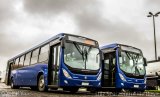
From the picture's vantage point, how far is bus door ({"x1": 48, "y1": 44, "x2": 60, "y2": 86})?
13.2 m

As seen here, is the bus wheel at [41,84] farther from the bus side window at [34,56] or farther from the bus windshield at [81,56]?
the bus windshield at [81,56]

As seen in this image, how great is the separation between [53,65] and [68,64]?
118cm

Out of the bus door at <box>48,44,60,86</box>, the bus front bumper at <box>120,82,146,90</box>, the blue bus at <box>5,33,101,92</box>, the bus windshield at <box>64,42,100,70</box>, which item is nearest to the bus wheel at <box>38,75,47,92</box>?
the blue bus at <box>5,33,101,92</box>

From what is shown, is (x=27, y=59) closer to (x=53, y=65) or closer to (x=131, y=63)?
(x=53, y=65)

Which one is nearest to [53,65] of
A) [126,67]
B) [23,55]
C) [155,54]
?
[126,67]

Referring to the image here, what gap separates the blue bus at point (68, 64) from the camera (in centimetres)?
1266

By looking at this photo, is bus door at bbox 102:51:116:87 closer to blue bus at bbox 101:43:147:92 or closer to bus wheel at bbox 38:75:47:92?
blue bus at bbox 101:43:147:92

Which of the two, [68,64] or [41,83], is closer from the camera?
[68,64]

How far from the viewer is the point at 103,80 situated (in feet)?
56.0

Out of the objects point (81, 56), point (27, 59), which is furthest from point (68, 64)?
point (27, 59)

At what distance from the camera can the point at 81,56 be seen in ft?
43.5

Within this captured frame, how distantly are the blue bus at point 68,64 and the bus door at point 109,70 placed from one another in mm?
2472

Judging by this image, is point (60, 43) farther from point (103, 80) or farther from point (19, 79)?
point (19, 79)

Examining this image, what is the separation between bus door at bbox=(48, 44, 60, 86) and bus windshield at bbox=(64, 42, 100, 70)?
→ 543 millimetres
